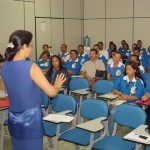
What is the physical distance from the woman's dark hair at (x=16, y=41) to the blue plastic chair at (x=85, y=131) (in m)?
1.39

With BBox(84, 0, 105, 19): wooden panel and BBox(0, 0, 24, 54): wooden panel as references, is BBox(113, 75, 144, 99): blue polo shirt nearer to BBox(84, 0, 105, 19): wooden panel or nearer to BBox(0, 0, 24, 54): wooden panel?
BBox(0, 0, 24, 54): wooden panel

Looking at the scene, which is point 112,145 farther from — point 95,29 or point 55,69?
point 95,29

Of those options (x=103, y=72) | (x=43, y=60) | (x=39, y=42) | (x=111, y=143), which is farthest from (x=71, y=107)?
(x=39, y=42)

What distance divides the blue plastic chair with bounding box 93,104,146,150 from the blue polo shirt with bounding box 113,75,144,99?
1104 mm

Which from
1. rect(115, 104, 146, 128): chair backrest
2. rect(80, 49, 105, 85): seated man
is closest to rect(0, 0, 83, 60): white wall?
rect(80, 49, 105, 85): seated man

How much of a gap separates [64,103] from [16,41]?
6.16 feet

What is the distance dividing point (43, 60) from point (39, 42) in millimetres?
1800

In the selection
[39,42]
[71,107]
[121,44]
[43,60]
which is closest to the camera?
[71,107]

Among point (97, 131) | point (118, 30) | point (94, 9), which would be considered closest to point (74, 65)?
point (97, 131)

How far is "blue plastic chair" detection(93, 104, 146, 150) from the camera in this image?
9.77 ft

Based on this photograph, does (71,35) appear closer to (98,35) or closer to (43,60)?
(98,35)

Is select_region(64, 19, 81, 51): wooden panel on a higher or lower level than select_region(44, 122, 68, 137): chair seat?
higher

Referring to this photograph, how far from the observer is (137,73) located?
4.60m

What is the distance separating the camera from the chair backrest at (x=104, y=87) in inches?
200
